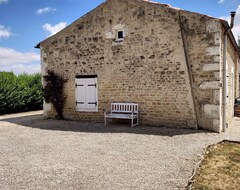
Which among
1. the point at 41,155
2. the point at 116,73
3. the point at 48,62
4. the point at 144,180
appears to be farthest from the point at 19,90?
the point at 144,180

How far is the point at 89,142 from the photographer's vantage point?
261 inches

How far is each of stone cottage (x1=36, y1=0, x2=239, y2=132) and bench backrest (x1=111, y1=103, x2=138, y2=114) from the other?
0.21m

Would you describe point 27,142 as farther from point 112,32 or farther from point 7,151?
point 112,32

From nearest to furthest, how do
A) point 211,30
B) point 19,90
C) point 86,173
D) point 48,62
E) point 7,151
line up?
1. point 86,173
2. point 7,151
3. point 211,30
4. point 48,62
5. point 19,90

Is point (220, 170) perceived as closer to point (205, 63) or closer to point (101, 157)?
point (101, 157)

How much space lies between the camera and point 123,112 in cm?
906

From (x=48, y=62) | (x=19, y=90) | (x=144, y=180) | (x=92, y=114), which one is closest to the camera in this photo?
(x=144, y=180)

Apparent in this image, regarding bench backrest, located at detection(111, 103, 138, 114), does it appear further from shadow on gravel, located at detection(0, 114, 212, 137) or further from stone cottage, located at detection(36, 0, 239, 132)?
shadow on gravel, located at detection(0, 114, 212, 137)

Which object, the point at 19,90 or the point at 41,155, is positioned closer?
the point at 41,155

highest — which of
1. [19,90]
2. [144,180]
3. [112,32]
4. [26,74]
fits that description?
[112,32]

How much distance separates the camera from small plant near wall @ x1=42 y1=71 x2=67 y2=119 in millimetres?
10359

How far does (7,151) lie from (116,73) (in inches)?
188

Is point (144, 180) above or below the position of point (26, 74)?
below

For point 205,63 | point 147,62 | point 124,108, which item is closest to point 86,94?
point 124,108
